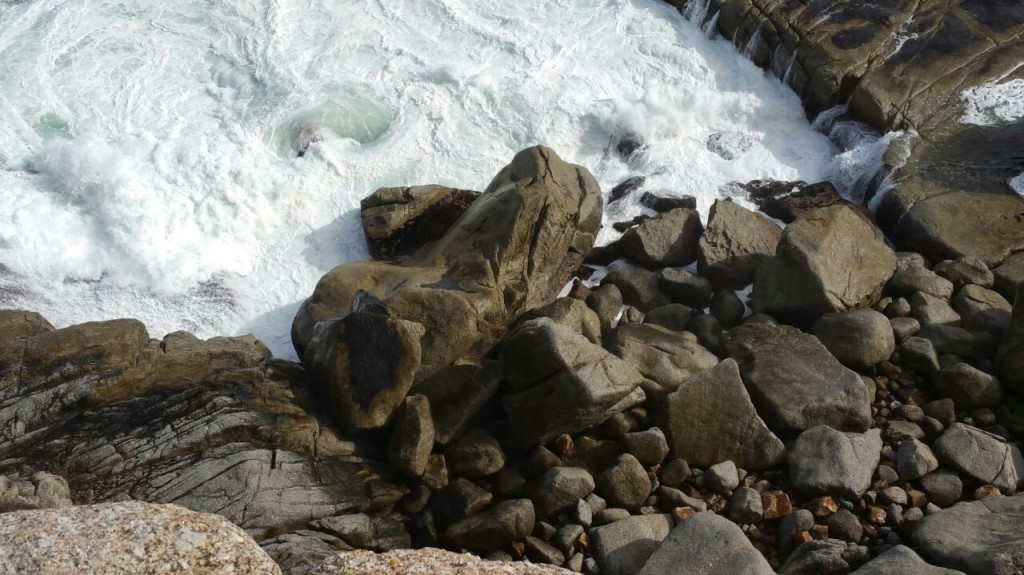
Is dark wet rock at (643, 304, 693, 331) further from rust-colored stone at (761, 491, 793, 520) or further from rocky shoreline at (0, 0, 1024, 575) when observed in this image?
rust-colored stone at (761, 491, 793, 520)

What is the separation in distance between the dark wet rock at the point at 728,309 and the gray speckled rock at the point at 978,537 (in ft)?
13.3

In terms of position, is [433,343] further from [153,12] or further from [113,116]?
[153,12]

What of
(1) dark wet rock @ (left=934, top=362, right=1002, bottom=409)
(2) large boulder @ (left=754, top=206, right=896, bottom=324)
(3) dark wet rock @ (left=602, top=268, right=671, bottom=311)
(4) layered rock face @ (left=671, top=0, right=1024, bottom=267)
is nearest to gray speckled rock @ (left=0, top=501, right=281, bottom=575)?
(3) dark wet rock @ (left=602, top=268, right=671, bottom=311)

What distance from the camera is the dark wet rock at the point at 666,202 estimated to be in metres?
16.2

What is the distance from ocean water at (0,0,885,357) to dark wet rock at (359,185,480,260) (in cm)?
56

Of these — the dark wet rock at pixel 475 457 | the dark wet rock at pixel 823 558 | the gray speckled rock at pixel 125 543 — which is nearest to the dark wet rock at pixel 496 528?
the dark wet rock at pixel 475 457

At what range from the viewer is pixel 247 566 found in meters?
8.06

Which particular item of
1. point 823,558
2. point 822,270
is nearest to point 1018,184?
point 822,270

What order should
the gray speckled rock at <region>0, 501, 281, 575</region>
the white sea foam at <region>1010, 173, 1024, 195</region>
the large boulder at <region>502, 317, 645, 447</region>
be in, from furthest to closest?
the white sea foam at <region>1010, 173, 1024, 195</region> → the large boulder at <region>502, 317, 645, 447</region> → the gray speckled rock at <region>0, 501, 281, 575</region>

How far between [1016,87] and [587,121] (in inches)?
298

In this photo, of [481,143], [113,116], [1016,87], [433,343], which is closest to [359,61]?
[481,143]

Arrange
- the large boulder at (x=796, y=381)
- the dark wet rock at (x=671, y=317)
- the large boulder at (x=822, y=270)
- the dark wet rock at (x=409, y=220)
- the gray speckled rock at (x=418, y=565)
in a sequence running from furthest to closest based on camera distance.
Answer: the dark wet rock at (x=409, y=220) → the dark wet rock at (x=671, y=317) → the large boulder at (x=822, y=270) → the large boulder at (x=796, y=381) → the gray speckled rock at (x=418, y=565)

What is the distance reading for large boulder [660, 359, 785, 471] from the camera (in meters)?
11.8

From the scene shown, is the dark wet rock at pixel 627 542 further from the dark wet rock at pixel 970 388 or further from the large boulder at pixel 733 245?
the large boulder at pixel 733 245
